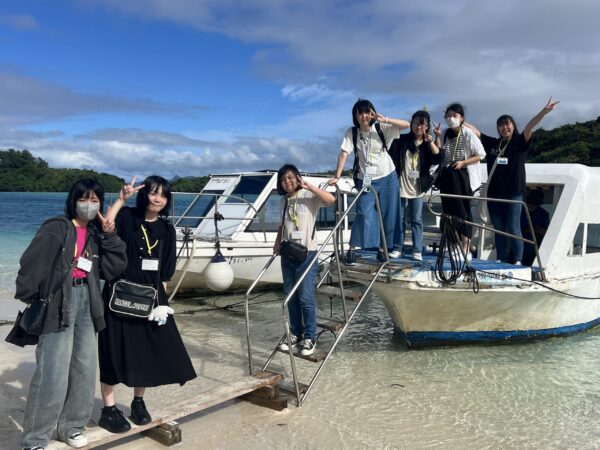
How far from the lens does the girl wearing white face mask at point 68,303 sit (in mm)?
3309

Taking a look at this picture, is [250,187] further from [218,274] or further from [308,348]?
[308,348]

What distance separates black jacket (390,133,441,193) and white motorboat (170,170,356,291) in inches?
150

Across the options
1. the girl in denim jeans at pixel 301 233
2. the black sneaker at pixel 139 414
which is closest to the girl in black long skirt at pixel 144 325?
the black sneaker at pixel 139 414

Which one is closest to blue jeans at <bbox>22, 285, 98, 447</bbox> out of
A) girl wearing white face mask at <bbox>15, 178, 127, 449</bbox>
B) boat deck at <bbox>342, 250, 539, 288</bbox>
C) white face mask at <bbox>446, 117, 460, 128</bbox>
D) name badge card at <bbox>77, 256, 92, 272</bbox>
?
girl wearing white face mask at <bbox>15, 178, 127, 449</bbox>

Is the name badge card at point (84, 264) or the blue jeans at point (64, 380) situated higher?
the name badge card at point (84, 264)

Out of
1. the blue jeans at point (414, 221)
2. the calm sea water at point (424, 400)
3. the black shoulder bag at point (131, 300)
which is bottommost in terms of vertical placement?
the calm sea water at point (424, 400)

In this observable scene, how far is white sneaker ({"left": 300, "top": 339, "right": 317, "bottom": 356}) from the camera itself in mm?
5367

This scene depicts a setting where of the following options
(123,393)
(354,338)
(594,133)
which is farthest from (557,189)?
(594,133)

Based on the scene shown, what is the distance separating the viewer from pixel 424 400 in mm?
5586

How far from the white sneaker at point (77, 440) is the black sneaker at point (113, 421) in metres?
0.23

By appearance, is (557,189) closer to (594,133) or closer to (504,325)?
(504,325)

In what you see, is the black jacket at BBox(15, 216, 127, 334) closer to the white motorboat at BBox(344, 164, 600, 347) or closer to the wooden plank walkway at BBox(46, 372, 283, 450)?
the wooden plank walkway at BBox(46, 372, 283, 450)

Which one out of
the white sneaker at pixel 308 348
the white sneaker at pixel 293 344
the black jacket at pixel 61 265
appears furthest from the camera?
the white sneaker at pixel 293 344

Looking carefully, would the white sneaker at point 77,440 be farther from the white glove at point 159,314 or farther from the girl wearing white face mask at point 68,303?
the white glove at point 159,314
